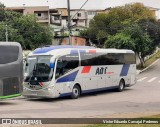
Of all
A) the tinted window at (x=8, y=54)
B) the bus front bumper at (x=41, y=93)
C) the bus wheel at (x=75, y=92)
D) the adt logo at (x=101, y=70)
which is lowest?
the bus wheel at (x=75, y=92)

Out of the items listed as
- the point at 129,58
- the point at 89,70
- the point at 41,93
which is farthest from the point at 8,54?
the point at 129,58

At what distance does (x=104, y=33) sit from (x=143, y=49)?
88.8 ft

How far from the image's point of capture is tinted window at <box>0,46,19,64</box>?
63.0ft

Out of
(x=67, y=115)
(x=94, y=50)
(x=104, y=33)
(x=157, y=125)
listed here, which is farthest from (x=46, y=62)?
(x=104, y=33)

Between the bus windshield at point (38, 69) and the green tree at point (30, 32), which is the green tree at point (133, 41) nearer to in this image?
the green tree at point (30, 32)

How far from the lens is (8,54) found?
64.0 ft

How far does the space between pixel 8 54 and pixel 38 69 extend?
257 centimetres

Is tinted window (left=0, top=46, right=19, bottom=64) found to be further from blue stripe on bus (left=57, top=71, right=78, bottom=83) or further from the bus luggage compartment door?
blue stripe on bus (left=57, top=71, right=78, bottom=83)

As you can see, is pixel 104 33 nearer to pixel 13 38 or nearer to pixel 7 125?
pixel 13 38

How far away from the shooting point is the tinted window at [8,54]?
19203mm

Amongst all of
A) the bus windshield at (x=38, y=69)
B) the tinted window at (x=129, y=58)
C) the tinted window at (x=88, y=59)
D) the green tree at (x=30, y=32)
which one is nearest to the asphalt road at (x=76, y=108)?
the bus windshield at (x=38, y=69)

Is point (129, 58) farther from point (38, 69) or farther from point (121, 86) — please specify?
point (38, 69)

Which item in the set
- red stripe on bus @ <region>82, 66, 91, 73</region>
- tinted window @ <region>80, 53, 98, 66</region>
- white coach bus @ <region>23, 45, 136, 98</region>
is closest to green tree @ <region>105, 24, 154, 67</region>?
white coach bus @ <region>23, 45, 136, 98</region>

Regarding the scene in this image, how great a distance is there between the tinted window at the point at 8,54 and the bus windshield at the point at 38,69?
2062 mm
